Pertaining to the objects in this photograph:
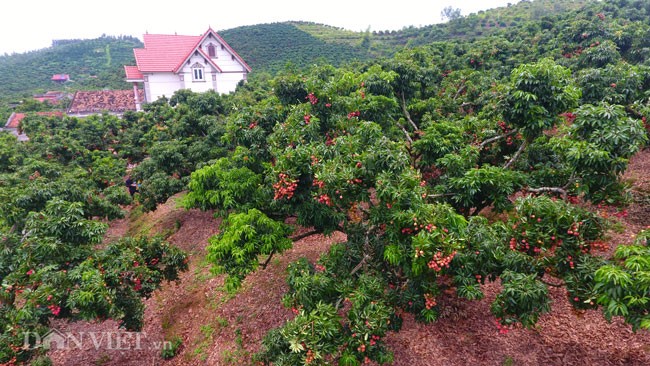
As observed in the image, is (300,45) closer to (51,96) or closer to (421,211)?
(51,96)

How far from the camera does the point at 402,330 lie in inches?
346

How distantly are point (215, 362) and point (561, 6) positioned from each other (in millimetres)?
57841

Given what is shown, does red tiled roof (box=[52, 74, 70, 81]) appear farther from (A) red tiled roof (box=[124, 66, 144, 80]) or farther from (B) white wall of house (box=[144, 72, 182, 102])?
(B) white wall of house (box=[144, 72, 182, 102])

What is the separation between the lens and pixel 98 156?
20359 millimetres

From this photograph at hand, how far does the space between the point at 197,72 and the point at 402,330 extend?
33.9 metres

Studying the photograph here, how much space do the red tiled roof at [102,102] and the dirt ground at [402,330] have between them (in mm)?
34102

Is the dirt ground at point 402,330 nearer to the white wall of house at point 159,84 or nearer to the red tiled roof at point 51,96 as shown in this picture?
the white wall of house at point 159,84

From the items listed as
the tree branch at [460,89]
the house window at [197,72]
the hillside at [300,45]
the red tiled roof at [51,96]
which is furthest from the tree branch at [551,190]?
the red tiled roof at [51,96]

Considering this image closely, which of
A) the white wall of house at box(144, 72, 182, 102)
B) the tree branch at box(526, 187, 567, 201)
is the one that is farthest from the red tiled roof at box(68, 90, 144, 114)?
the tree branch at box(526, 187, 567, 201)

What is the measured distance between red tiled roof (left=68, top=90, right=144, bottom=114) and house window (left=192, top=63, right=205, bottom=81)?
8.97 meters

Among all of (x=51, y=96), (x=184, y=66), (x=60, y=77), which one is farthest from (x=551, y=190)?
(x=60, y=77)

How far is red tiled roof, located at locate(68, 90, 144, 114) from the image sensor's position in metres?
40.7

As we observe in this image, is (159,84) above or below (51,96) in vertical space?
above

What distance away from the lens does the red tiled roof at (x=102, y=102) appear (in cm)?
4066
